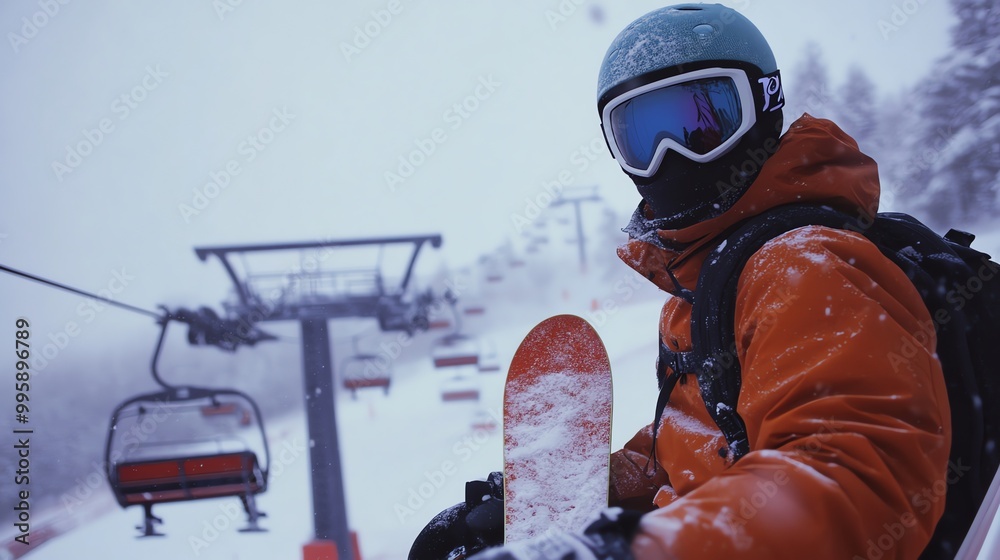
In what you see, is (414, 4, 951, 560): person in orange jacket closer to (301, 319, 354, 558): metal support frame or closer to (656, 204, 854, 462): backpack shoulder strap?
(656, 204, 854, 462): backpack shoulder strap

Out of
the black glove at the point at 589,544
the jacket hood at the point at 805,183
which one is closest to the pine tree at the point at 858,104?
the jacket hood at the point at 805,183

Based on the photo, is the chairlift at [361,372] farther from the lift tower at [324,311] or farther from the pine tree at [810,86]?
the pine tree at [810,86]

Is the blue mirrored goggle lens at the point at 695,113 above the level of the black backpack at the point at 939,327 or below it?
above

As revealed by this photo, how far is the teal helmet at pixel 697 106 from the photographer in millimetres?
1555

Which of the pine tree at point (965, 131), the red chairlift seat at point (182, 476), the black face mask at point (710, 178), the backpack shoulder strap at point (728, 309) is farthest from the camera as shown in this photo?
the pine tree at point (965, 131)

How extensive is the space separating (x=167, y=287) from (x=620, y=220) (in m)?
14.8

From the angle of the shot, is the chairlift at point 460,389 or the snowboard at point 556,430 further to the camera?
the chairlift at point 460,389

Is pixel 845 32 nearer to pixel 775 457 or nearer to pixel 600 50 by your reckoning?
pixel 600 50

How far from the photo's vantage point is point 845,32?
2220 centimetres

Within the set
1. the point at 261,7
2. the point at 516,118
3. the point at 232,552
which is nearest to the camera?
the point at 232,552

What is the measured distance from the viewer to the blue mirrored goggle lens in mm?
1563

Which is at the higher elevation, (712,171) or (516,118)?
(516,118)

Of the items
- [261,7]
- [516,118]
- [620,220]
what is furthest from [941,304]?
[261,7]

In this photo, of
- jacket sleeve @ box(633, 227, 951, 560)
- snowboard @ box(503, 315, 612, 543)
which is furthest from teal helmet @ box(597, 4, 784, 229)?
snowboard @ box(503, 315, 612, 543)
